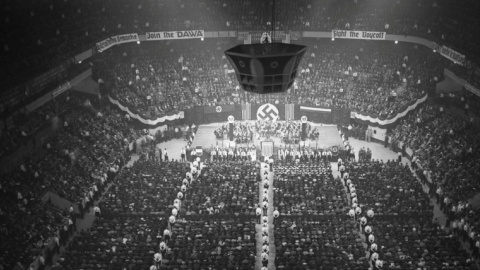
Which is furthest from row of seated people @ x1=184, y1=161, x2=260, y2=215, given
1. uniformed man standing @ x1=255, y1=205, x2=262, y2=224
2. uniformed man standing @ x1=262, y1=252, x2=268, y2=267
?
uniformed man standing @ x1=262, y1=252, x2=268, y2=267

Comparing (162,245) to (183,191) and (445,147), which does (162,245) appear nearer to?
(183,191)

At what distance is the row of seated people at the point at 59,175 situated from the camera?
29891mm

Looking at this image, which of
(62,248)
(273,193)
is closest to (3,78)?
(62,248)

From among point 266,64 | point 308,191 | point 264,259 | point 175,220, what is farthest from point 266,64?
point 308,191

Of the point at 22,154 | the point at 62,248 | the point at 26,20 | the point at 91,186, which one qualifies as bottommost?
the point at 62,248

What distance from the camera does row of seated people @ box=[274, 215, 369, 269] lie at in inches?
1064

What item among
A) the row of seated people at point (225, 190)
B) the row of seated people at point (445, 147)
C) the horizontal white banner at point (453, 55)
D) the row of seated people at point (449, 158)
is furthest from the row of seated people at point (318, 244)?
the horizontal white banner at point (453, 55)

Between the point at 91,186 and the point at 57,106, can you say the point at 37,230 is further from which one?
the point at 57,106

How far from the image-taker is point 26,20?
144 ft

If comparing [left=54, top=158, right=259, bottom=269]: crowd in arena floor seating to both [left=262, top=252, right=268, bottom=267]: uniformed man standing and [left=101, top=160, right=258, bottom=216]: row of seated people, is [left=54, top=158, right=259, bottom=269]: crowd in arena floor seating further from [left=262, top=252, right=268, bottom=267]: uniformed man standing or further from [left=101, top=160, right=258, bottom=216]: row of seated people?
[left=262, top=252, right=268, bottom=267]: uniformed man standing

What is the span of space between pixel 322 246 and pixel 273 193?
7.91 metres

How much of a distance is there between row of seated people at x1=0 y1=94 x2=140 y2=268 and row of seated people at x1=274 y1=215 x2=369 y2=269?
12.4 meters

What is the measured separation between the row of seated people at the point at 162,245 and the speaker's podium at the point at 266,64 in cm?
969

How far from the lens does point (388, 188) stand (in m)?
35.4
